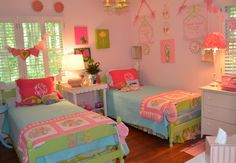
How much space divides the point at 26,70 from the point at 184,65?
8.53 ft

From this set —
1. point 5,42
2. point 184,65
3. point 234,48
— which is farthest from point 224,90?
point 5,42

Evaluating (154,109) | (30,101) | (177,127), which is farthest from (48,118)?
(177,127)

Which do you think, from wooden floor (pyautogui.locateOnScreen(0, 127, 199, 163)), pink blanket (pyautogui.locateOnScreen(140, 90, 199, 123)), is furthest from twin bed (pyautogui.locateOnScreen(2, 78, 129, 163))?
pink blanket (pyautogui.locateOnScreen(140, 90, 199, 123))

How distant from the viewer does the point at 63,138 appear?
89.2 inches

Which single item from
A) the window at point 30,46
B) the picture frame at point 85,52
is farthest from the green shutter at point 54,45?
the picture frame at point 85,52

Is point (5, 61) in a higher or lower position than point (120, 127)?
higher

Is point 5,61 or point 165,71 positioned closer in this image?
point 5,61

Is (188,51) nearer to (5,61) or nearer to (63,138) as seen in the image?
(63,138)

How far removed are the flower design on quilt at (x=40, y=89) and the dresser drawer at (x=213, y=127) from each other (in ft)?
7.57

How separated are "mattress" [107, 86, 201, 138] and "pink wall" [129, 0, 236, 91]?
0.43 meters

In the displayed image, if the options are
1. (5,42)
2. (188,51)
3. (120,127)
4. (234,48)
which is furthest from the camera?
(188,51)

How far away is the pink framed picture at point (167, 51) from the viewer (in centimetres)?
425

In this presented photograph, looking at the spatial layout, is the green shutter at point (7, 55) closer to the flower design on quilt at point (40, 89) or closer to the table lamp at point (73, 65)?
the flower design on quilt at point (40, 89)

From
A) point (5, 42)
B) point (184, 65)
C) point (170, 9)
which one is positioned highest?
point (170, 9)
